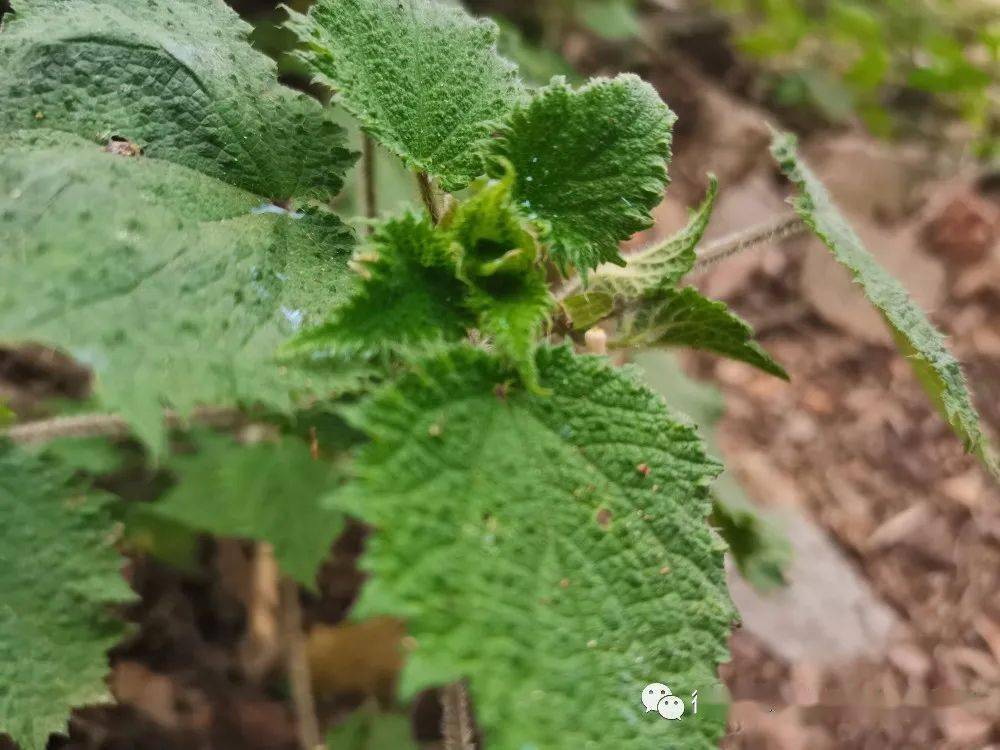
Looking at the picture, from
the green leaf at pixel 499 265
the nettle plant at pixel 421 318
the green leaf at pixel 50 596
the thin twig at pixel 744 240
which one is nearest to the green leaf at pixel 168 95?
the nettle plant at pixel 421 318

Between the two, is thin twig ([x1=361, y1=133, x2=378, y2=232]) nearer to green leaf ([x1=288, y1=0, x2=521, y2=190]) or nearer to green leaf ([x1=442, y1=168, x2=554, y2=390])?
green leaf ([x1=288, y1=0, x2=521, y2=190])

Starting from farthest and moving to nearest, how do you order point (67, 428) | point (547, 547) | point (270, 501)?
1. point (270, 501)
2. point (67, 428)
3. point (547, 547)

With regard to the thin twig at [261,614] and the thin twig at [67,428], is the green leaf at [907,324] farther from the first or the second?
the thin twig at [261,614]

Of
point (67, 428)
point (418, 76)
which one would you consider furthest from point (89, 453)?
point (418, 76)

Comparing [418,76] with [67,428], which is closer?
[418,76]

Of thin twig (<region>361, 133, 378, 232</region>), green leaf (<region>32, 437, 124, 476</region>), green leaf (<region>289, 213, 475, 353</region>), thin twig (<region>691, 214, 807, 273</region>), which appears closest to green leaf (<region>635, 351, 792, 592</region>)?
thin twig (<region>691, 214, 807, 273</region>)

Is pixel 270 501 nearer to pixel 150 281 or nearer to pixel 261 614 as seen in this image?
pixel 261 614
